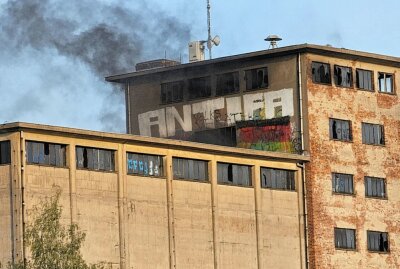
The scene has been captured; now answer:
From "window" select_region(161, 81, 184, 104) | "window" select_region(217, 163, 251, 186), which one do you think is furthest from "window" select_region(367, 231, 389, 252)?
"window" select_region(161, 81, 184, 104)

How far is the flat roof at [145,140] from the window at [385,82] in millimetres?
8634

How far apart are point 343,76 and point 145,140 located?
18124mm

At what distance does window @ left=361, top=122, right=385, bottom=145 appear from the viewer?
332 ft

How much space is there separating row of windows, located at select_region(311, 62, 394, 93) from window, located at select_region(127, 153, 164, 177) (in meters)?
14.5

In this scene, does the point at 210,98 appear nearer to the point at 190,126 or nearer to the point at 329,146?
the point at 190,126

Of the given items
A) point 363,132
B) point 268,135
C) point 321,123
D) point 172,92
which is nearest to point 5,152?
point 268,135

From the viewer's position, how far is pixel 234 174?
3681 inches

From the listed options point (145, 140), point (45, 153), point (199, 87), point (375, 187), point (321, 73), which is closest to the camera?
point (45, 153)

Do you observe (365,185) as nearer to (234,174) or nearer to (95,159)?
(234,174)

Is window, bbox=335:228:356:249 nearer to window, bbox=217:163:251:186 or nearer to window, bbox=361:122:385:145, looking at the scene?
window, bbox=361:122:385:145

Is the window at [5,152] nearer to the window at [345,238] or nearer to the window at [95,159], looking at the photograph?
the window at [95,159]

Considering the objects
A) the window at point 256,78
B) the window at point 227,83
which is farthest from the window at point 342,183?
the window at point 227,83

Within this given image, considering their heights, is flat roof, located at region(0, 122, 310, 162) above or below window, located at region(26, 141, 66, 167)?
above

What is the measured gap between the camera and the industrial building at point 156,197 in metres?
81.9
